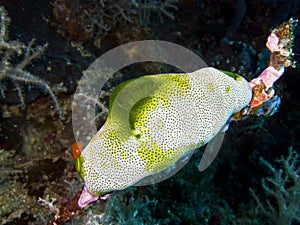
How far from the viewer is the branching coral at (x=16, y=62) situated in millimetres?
2484

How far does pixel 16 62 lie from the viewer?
2596mm

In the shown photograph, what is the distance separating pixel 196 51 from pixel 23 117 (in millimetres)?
2824

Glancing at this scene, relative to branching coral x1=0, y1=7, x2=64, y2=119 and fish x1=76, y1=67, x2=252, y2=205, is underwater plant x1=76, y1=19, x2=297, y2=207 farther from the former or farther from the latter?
branching coral x1=0, y1=7, x2=64, y2=119

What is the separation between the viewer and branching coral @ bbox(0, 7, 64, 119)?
97.8 inches

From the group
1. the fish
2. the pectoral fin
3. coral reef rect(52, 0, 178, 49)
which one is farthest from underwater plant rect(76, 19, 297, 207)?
coral reef rect(52, 0, 178, 49)

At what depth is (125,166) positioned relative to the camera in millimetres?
1550

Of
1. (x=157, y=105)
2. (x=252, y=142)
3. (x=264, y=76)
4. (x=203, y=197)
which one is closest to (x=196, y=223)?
(x=203, y=197)

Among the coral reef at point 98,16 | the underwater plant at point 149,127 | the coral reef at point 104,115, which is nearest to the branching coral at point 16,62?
the coral reef at point 104,115

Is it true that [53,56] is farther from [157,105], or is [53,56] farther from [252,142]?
[252,142]

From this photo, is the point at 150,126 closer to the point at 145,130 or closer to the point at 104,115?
the point at 145,130

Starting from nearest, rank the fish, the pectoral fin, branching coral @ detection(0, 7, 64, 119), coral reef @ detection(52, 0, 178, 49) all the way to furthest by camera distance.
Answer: the fish, branching coral @ detection(0, 7, 64, 119), coral reef @ detection(52, 0, 178, 49), the pectoral fin

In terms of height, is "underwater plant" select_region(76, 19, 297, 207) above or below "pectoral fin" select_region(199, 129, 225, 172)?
above

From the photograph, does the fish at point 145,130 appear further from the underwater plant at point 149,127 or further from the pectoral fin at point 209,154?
the pectoral fin at point 209,154

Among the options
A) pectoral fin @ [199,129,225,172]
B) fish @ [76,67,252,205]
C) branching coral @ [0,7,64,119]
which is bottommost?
pectoral fin @ [199,129,225,172]
